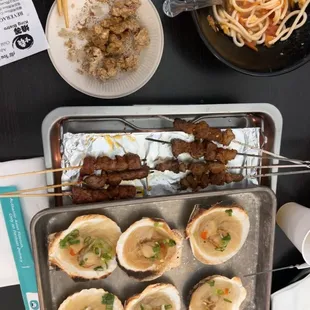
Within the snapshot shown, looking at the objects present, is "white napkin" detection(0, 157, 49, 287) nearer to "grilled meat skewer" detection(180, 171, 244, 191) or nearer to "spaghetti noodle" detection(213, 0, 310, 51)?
"grilled meat skewer" detection(180, 171, 244, 191)

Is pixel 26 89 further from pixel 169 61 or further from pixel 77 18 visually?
pixel 169 61

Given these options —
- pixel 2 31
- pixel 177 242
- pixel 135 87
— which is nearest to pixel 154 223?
pixel 177 242

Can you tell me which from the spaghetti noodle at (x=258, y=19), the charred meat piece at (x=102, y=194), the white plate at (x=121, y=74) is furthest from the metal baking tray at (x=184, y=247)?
the spaghetti noodle at (x=258, y=19)

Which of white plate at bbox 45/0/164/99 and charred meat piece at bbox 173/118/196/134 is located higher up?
white plate at bbox 45/0/164/99

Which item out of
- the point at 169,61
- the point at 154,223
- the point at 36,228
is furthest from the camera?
the point at 169,61

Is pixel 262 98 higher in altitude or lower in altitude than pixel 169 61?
lower

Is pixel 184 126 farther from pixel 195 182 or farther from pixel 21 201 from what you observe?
pixel 21 201

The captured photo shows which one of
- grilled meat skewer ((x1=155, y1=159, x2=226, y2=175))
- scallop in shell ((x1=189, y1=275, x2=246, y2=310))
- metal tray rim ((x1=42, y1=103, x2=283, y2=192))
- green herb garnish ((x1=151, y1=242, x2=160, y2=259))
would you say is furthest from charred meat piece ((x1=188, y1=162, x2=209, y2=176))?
scallop in shell ((x1=189, y1=275, x2=246, y2=310))
